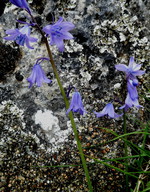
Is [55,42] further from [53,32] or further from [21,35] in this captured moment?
[21,35]

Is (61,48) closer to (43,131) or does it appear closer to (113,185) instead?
(43,131)

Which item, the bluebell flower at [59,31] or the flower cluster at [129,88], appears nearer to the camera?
the bluebell flower at [59,31]

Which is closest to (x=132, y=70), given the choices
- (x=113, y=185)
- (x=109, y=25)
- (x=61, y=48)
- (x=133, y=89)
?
(x=133, y=89)

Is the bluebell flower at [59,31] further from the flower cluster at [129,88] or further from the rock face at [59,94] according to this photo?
the rock face at [59,94]

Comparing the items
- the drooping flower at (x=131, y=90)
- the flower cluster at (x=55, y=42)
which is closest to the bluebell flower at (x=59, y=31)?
the flower cluster at (x=55, y=42)

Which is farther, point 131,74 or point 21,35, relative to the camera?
point 131,74

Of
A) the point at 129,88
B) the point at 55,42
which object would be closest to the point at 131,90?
the point at 129,88

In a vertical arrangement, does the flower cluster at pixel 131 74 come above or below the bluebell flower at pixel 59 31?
below

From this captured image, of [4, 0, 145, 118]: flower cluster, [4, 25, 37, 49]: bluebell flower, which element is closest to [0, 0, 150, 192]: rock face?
[4, 0, 145, 118]: flower cluster
